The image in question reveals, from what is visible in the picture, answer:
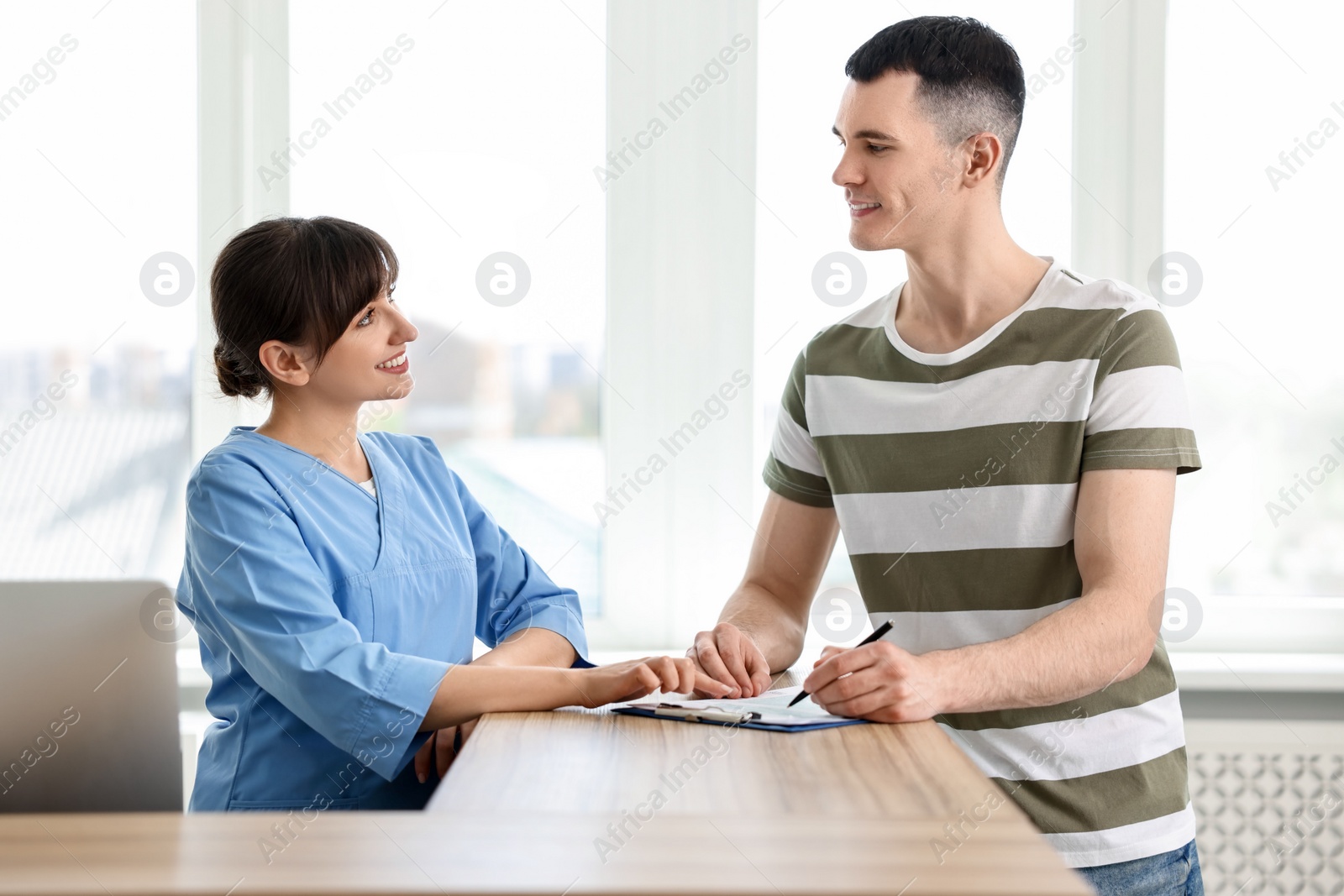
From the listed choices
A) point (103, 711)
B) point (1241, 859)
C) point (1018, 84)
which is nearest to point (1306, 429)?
point (1241, 859)

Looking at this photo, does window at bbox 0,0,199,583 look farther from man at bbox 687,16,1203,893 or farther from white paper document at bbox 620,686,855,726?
white paper document at bbox 620,686,855,726

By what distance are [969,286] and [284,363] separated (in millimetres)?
919

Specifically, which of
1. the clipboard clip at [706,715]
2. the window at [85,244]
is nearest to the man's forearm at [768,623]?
the clipboard clip at [706,715]

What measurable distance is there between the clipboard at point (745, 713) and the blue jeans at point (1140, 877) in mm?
446

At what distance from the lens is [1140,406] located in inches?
51.5

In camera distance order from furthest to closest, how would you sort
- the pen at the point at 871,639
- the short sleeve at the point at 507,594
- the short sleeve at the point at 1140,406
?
the short sleeve at the point at 507,594 → the short sleeve at the point at 1140,406 → the pen at the point at 871,639

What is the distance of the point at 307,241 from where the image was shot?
1.39m

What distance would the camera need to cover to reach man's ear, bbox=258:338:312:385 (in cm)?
139

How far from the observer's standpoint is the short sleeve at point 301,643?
114 centimetres

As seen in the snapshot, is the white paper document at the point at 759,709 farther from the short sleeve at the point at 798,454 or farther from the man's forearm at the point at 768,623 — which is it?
the short sleeve at the point at 798,454

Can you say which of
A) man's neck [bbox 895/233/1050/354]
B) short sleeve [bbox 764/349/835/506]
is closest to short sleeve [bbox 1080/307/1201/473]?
man's neck [bbox 895/233/1050/354]

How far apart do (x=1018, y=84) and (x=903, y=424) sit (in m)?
0.53

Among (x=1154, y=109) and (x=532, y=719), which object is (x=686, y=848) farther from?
(x=1154, y=109)

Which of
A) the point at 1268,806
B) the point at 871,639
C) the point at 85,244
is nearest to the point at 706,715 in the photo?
the point at 871,639
